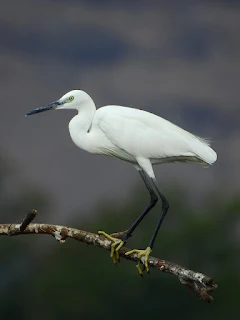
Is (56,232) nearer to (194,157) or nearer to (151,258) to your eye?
(151,258)

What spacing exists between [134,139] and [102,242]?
24.7 inches

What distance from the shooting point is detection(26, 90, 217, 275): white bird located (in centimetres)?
430

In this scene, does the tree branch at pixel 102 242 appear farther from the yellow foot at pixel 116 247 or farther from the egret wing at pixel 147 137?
the egret wing at pixel 147 137

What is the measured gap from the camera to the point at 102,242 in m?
4.39

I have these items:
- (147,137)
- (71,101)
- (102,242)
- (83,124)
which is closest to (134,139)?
(147,137)

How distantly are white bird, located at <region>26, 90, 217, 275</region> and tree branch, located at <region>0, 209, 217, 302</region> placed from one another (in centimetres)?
6

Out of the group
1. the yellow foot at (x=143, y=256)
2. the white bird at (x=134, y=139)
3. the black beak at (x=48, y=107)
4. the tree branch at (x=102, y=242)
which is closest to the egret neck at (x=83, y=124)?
the white bird at (x=134, y=139)

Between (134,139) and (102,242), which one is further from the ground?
(134,139)

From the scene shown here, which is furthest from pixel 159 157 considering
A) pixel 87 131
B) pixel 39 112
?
pixel 39 112

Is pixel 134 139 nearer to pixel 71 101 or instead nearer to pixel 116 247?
pixel 71 101

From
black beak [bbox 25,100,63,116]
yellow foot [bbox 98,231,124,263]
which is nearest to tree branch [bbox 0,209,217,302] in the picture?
yellow foot [bbox 98,231,124,263]

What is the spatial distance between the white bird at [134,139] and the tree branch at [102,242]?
0.06m

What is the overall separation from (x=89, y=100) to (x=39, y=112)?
0.98ft

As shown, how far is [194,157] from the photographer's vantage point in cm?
436
